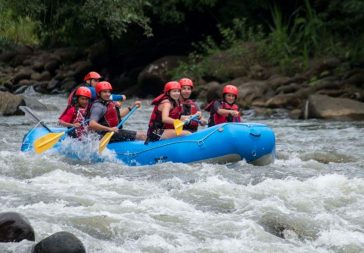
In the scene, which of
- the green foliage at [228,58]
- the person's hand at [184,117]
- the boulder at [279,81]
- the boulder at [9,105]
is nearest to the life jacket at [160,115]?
the person's hand at [184,117]

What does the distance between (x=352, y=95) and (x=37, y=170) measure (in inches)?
364

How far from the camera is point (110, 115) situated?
9500 millimetres

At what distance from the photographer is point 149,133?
30.5ft

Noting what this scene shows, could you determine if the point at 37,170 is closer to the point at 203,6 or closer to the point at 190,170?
the point at 190,170

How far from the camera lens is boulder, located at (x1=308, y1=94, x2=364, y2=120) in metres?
14.3

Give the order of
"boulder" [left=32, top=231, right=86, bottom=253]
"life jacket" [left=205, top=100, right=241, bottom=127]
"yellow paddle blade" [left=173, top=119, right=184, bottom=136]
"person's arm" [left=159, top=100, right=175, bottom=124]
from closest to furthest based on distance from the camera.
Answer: "boulder" [left=32, top=231, right=86, bottom=253] → "yellow paddle blade" [left=173, top=119, right=184, bottom=136] → "person's arm" [left=159, top=100, right=175, bottom=124] → "life jacket" [left=205, top=100, right=241, bottom=127]

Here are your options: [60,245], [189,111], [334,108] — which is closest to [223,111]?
[189,111]

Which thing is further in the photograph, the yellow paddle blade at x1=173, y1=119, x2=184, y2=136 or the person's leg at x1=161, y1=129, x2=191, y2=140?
the person's leg at x1=161, y1=129, x2=191, y2=140

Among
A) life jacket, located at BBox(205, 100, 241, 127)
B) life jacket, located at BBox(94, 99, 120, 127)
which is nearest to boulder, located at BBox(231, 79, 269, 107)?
life jacket, located at BBox(205, 100, 241, 127)

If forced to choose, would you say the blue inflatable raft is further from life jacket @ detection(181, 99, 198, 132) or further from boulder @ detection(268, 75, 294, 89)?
boulder @ detection(268, 75, 294, 89)

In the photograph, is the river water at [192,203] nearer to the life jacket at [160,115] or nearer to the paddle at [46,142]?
the paddle at [46,142]

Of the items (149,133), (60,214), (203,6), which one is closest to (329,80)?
(203,6)

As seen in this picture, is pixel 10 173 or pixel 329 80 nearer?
pixel 10 173

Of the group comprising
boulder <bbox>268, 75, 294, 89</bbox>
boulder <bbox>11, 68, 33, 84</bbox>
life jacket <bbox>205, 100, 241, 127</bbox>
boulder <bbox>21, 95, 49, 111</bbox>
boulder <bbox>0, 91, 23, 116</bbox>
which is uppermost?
life jacket <bbox>205, 100, 241, 127</bbox>
